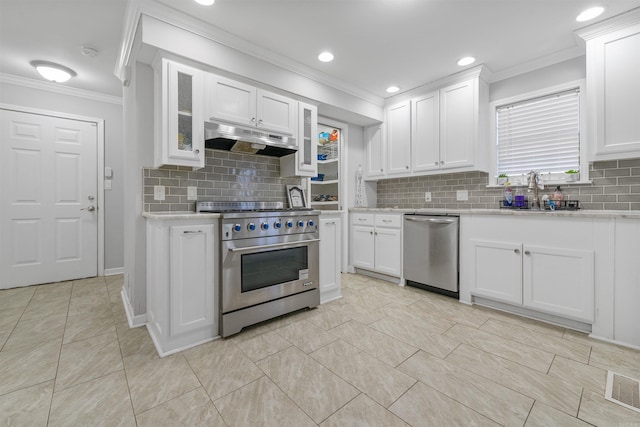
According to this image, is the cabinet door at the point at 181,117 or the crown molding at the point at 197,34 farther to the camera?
the cabinet door at the point at 181,117

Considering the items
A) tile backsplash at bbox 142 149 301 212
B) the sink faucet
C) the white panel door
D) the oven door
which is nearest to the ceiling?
the white panel door

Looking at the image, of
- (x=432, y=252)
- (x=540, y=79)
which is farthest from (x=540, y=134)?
(x=432, y=252)

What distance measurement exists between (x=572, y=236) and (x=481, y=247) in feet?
2.19

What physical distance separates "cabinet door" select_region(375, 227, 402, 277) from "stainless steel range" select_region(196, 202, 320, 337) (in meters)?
1.18

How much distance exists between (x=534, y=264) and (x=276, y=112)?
2.65m

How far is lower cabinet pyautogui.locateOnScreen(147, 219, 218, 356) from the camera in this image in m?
1.90

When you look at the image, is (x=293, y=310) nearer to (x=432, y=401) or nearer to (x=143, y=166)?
(x=432, y=401)

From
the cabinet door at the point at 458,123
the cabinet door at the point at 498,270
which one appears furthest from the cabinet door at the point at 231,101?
the cabinet door at the point at 498,270

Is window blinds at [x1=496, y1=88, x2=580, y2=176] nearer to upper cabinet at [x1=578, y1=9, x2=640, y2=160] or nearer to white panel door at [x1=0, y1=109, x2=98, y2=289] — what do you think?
upper cabinet at [x1=578, y1=9, x2=640, y2=160]

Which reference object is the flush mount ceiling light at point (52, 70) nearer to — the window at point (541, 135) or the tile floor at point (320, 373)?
the tile floor at point (320, 373)

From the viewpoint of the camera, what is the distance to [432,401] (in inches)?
56.8

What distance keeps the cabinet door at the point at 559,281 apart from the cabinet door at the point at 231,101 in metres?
2.68

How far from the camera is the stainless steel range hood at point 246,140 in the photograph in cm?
238

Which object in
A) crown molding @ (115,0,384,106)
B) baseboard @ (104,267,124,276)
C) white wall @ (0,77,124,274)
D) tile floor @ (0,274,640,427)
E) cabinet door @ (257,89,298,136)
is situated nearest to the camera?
tile floor @ (0,274,640,427)
